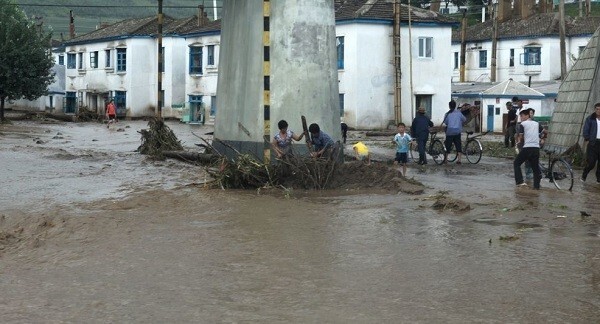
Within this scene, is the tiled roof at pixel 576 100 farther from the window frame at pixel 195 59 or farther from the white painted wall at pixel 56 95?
the white painted wall at pixel 56 95

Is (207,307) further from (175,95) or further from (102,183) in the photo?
(175,95)

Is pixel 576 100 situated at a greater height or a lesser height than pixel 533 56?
lesser

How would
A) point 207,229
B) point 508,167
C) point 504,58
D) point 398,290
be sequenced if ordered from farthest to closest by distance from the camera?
point 504,58 → point 508,167 → point 207,229 → point 398,290

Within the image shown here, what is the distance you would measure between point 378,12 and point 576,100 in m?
23.7

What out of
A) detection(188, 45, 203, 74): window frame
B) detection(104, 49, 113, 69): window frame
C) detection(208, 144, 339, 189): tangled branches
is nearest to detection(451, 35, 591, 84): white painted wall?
detection(188, 45, 203, 74): window frame

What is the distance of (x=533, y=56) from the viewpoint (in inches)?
2377

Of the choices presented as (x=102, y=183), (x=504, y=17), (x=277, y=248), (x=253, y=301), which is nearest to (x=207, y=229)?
(x=277, y=248)

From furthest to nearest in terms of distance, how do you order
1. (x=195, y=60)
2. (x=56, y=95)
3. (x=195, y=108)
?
(x=56, y=95) → (x=195, y=60) → (x=195, y=108)

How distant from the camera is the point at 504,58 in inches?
2461

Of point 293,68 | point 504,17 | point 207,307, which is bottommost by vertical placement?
point 207,307

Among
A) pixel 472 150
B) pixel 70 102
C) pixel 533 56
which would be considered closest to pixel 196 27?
pixel 70 102

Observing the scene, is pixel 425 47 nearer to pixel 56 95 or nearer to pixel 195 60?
pixel 195 60

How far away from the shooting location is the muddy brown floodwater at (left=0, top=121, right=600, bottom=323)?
840cm

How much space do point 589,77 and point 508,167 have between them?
148 inches
